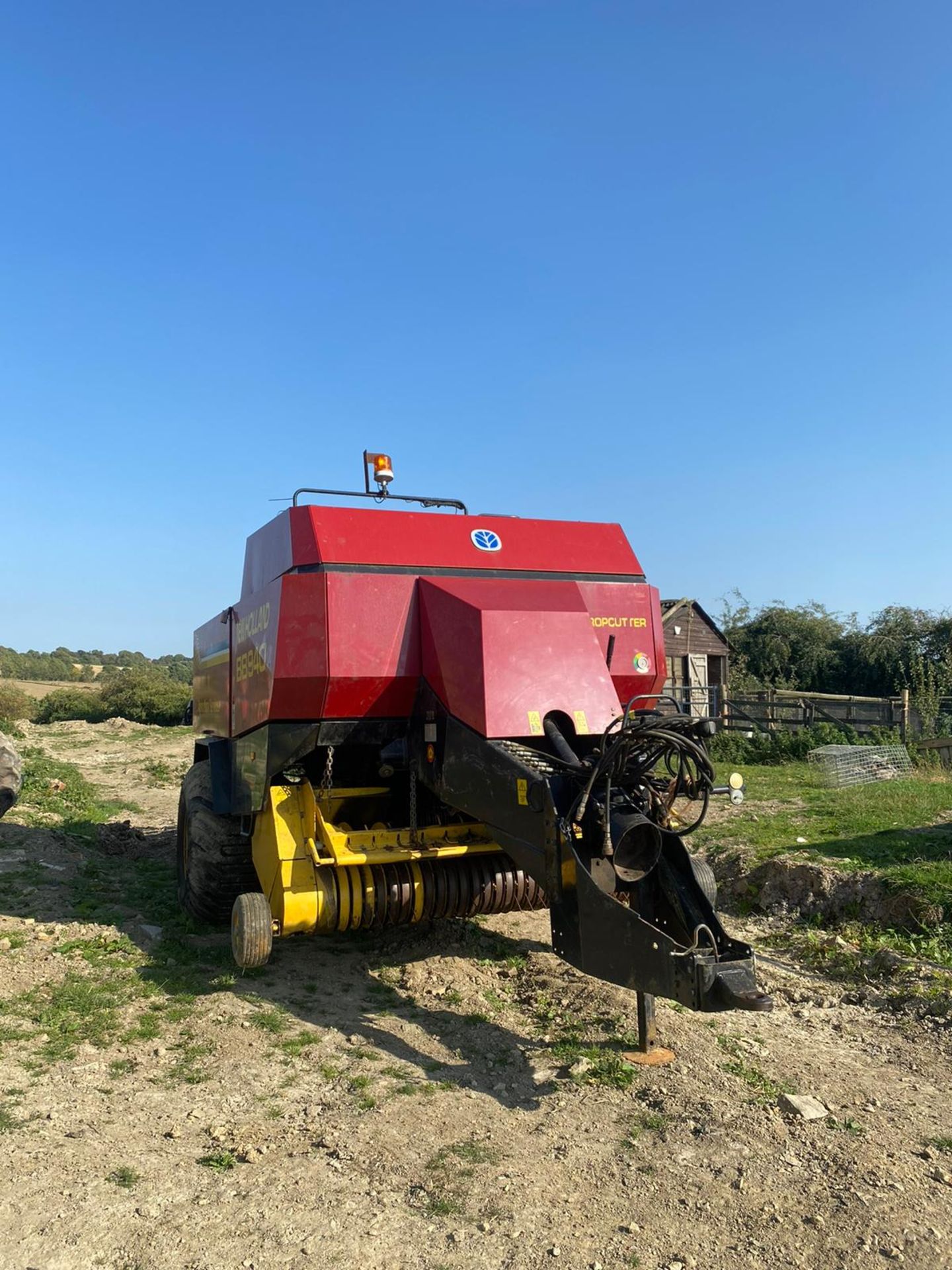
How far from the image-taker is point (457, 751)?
5.09 metres

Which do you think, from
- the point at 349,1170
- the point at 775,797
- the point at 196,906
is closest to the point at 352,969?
the point at 196,906

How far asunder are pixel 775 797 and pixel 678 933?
7441 mm

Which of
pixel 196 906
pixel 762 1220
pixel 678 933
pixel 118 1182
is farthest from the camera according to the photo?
pixel 196 906

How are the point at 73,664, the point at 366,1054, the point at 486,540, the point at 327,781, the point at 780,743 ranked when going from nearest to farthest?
1. the point at 366,1054
2. the point at 327,781
3. the point at 486,540
4. the point at 780,743
5. the point at 73,664

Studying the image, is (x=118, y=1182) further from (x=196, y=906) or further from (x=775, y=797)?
(x=775, y=797)

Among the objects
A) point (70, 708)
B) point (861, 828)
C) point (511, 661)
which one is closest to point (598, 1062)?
point (511, 661)

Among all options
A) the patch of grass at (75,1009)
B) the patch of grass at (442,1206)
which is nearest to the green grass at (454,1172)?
the patch of grass at (442,1206)

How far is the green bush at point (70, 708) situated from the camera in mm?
38094

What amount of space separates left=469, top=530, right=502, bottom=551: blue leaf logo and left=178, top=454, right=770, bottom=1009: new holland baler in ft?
0.03

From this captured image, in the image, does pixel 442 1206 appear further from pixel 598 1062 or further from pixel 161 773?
pixel 161 773

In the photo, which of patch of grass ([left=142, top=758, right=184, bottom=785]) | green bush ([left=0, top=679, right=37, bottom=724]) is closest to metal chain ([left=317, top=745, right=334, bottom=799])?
patch of grass ([left=142, top=758, right=184, bottom=785])

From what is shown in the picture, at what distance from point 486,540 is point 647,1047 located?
314 cm

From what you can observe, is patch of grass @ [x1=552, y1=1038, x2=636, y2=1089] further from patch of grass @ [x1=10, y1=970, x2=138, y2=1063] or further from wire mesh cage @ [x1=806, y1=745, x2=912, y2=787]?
wire mesh cage @ [x1=806, y1=745, x2=912, y2=787]

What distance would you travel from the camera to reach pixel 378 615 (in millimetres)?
5508
